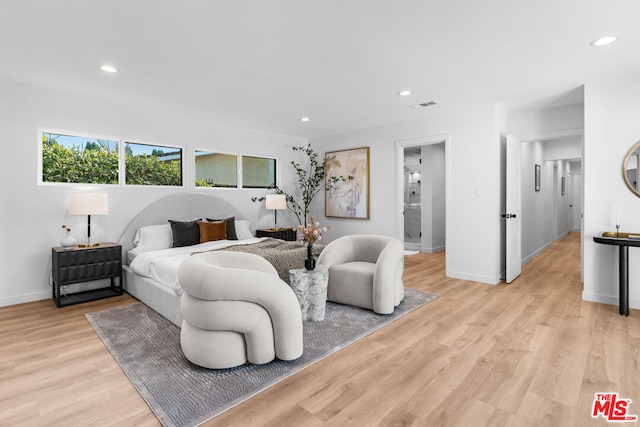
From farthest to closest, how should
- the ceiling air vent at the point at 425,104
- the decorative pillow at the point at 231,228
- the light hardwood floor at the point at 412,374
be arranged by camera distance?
the decorative pillow at the point at 231,228, the ceiling air vent at the point at 425,104, the light hardwood floor at the point at 412,374

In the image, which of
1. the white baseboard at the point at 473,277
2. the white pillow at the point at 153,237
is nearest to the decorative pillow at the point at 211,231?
the white pillow at the point at 153,237

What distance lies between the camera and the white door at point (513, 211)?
468cm

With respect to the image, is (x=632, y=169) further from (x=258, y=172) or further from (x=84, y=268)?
(x=84, y=268)

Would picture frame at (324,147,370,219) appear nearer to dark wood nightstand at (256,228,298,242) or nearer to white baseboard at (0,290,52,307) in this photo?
dark wood nightstand at (256,228,298,242)

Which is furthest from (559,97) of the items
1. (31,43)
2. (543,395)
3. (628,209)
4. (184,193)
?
(31,43)

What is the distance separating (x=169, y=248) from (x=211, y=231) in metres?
0.61

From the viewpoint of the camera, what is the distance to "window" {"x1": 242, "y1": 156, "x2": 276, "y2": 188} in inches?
242

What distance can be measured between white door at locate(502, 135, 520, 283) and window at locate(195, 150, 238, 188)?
4328 millimetres

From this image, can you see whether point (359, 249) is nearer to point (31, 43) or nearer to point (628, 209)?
point (628, 209)

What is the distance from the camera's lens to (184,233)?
4645mm

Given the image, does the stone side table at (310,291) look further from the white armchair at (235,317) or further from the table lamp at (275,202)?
the table lamp at (275,202)

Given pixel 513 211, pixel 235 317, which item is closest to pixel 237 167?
pixel 235 317

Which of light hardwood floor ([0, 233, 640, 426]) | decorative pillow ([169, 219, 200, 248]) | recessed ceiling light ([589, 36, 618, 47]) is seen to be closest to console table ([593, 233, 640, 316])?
light hardwood floor ([0, 233, 640, 426])

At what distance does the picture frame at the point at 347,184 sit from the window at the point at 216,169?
1.86 m
